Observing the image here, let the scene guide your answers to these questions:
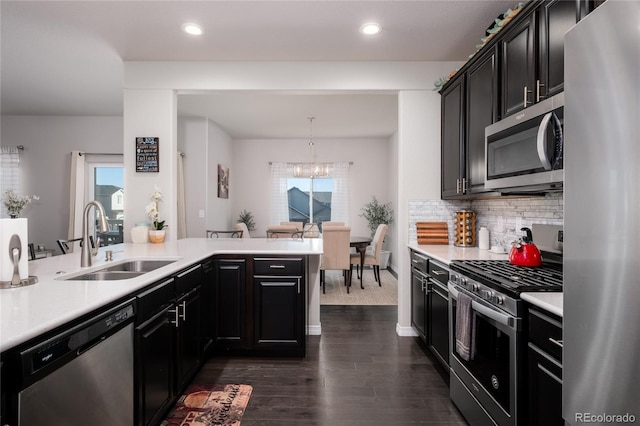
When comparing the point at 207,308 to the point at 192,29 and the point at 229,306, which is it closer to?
the point at 229,306

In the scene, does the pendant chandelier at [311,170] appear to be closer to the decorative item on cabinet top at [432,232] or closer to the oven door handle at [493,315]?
the decorative item on cabinet top at [432,232]

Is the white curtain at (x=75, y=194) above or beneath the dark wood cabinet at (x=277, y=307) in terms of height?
above

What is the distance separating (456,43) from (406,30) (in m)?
0.56

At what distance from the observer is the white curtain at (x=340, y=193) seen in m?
7.30

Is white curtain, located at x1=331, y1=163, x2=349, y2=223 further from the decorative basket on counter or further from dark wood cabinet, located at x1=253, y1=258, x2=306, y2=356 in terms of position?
dark wood cabinet, located at x1=253, y1=258, x2=306, y2=356

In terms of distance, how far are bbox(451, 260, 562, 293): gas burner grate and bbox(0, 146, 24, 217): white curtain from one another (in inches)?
263

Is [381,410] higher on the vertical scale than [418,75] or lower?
lower

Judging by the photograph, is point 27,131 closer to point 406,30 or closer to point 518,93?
point 406,30

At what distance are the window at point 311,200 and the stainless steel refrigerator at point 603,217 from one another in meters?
6.44

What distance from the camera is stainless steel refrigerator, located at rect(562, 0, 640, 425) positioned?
0.79m

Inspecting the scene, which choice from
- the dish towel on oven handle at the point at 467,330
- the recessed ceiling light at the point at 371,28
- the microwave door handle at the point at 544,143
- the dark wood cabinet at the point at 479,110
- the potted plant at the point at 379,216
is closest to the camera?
the microwave door handle at the point at 544,143

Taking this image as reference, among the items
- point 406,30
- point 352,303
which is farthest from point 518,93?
point 352,303

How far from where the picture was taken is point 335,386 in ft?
7.75

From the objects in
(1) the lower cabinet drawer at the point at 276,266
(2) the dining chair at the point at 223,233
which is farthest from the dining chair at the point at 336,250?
(1) the lower cabinet drawer at the point at 276,266
